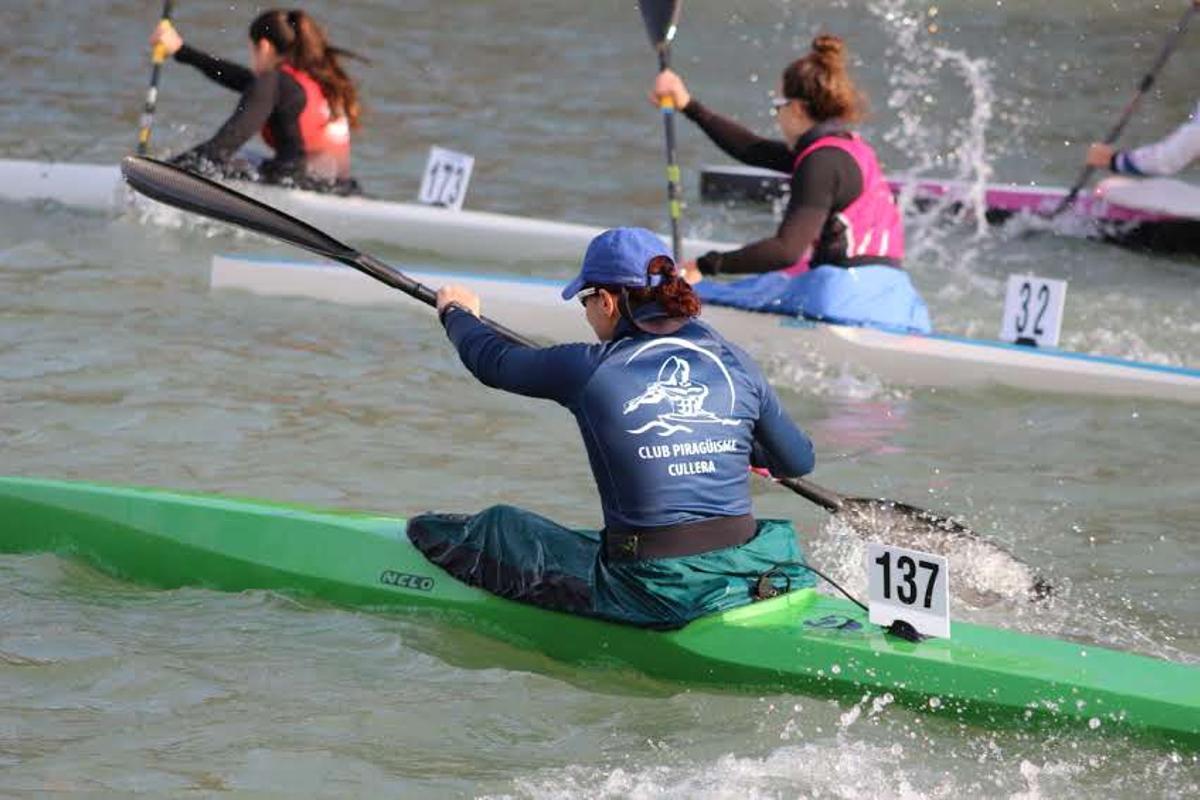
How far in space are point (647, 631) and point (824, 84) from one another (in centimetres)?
351

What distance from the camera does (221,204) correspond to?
6.10 meters

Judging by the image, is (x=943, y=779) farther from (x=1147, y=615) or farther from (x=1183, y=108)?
(x=1183, y=108)

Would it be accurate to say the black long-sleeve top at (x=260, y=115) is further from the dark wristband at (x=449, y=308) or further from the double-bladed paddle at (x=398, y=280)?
the dark wristband at (x=449, y=308)

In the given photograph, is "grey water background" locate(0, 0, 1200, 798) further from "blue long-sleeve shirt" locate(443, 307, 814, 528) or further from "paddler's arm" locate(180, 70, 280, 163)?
"paddler's arm" locate(180, 70, 280, 163)

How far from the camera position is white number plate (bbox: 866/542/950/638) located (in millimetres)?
4594

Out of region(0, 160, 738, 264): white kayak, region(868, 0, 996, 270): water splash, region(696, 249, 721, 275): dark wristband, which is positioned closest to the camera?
region(696, 249, 721, 275): dark wristband

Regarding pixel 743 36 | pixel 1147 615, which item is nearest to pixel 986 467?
pixel 1147 615

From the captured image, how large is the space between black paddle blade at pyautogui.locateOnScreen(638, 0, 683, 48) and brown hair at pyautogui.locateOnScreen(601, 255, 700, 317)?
4.49 meters

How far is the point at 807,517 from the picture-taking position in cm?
684

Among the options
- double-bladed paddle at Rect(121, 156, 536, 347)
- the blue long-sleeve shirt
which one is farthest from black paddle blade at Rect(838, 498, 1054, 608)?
double-bladed paddle at Rect(121, 156, 536, 347)

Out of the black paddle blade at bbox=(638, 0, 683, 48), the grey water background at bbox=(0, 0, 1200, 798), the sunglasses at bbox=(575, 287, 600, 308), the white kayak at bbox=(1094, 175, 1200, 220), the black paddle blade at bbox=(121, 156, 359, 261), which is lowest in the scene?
the grey water background at bbox=(0, 0, 1200, 798)

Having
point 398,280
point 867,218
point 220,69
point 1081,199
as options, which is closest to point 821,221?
point 867,218

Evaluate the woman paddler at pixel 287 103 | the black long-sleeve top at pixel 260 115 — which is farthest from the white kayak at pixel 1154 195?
the black long-sleeve top at pixel 260 115

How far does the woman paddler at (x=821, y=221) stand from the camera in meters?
7.95
